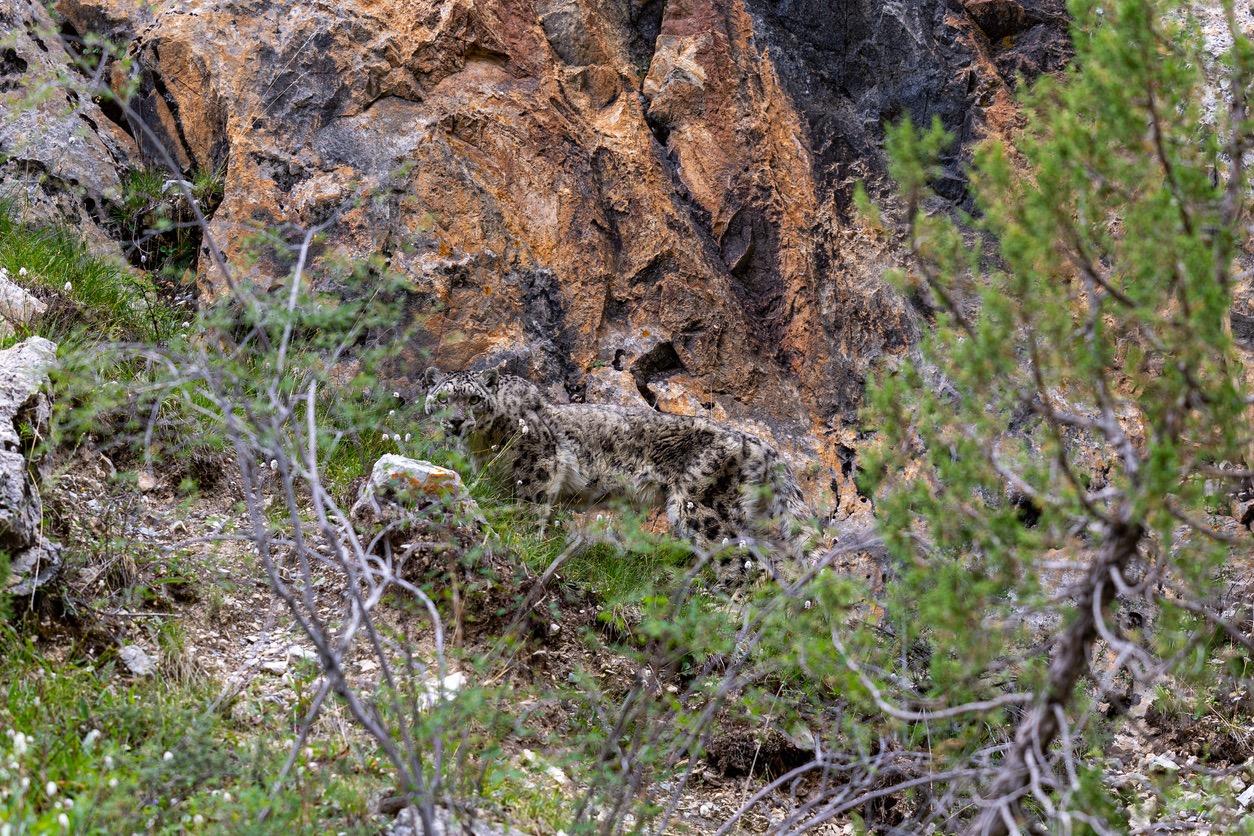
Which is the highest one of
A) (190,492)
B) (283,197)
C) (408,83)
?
(408,83)

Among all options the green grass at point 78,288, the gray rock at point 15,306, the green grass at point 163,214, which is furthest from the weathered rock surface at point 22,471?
the green grass at point 163,214

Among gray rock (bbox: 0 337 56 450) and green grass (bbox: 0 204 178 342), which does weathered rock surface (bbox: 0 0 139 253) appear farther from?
gray rock (bbox: 0 337 56 450)

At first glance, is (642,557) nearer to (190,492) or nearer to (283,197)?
(190,492)

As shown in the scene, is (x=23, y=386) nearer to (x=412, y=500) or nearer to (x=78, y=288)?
(x=412, y=500)

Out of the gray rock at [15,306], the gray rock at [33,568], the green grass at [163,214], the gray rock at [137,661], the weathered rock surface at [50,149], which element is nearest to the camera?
the gray rock at [33,568]

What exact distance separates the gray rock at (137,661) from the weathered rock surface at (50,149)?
4.60 metres

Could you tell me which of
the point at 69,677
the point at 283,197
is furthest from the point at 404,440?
the point at 69,677

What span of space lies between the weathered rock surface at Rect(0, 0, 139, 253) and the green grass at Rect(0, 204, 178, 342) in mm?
308

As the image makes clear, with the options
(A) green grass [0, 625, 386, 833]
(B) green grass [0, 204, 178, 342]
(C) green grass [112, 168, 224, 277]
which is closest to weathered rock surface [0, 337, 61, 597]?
(A) green grass [0, 625, 386, 833]

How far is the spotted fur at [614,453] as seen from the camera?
7895mm

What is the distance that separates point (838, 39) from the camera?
9367 millimetres

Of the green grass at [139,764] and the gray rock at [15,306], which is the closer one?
the green grass at [139,764]

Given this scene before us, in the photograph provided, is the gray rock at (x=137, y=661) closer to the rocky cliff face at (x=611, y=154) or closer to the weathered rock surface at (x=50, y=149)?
the rocky cliff face at (x=611, y=154)

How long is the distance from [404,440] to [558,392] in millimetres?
1504
